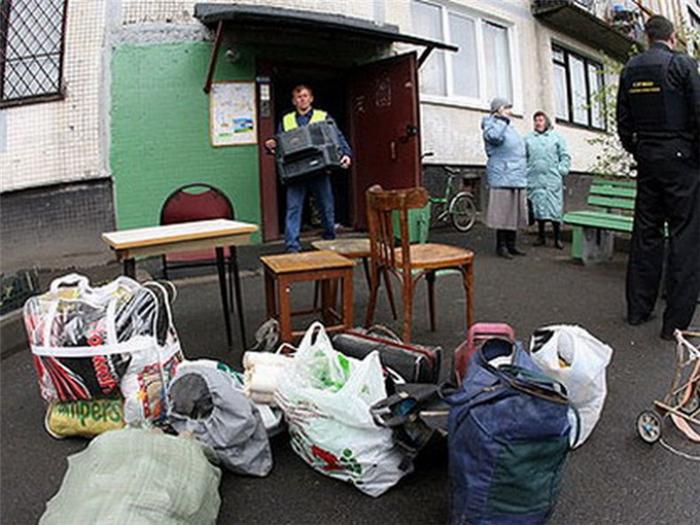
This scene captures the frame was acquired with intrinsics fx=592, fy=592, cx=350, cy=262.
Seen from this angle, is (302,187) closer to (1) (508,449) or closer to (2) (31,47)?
(2) (31,47)

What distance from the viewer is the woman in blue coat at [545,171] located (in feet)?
25.1

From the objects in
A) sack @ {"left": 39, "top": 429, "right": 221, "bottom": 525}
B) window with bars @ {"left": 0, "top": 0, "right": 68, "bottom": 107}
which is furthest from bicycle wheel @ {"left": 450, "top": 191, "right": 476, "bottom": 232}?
sack @ {"left": 39, "top": 429, "right": 221, "bottom": 525}

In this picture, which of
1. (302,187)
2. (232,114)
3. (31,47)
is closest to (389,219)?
(302,187)

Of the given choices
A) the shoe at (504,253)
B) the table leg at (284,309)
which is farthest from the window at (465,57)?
the table leg at (284,309)

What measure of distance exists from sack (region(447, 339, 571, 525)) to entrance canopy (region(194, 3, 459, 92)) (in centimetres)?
556

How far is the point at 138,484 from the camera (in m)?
1.81

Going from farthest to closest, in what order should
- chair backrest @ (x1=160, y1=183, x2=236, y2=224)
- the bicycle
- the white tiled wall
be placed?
the bicycle < the white tiled wall < chair backrest @ (x1=160, y1=183, x2=236, y2=224)

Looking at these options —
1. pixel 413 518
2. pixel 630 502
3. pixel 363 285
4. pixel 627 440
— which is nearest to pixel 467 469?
pixel 413 518

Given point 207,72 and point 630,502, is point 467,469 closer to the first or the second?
point 630,502

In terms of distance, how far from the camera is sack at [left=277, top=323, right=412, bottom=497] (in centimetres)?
218

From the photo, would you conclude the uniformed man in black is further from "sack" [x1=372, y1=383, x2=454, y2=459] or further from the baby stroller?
"sack" [x1=372, y1=383, x2=454, y2=459]

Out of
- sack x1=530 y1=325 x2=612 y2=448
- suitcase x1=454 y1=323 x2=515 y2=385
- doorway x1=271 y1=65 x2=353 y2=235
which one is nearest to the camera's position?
sack x1=530 y1=325 x2=612 y2=448

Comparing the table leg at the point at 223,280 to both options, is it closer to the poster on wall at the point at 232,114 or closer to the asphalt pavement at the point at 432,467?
the asphalt pavement at the point at 432,467

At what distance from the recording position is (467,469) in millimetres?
1776
